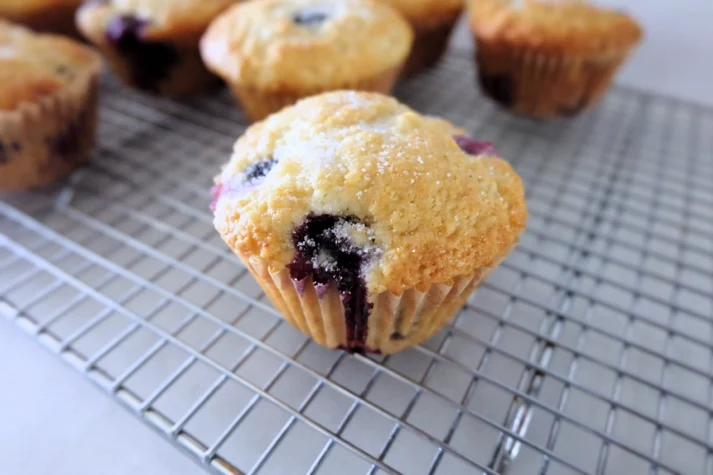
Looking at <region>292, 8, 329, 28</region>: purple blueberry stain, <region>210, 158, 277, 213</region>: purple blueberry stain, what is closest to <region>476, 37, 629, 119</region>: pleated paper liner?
<region>292, 8, 329, 28</region>: purple blueberry stain

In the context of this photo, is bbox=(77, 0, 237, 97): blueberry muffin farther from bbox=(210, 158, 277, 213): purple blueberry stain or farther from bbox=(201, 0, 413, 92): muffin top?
bbox=(210, 158, 277, 213): purple blueberry stain

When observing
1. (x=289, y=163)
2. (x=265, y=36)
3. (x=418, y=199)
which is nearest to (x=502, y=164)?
(x=418, y=199)

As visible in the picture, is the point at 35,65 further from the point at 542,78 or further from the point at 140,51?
the point at 542,78

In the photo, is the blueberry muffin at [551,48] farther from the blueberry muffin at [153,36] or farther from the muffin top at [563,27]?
the blueberry muffin at [153,36]

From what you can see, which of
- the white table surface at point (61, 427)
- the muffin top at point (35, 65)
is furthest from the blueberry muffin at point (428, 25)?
the white table surface at point (61, 427)

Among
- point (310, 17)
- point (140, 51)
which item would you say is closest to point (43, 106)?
point (140, 51)

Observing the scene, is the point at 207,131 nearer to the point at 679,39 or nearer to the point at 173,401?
the point at 173,401
